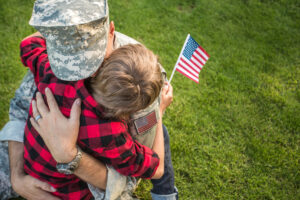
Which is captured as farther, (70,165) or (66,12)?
(70,165)

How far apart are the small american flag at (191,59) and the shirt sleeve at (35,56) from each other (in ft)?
4.06

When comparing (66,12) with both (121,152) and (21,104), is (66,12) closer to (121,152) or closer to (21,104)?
(121,152)

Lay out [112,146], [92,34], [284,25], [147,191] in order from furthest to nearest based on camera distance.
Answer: [284,25] → [147,191] → [112,146] → [92,34]

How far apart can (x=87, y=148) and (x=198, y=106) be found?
2.13 metres

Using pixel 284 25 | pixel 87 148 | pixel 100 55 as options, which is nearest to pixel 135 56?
pixel 100 55

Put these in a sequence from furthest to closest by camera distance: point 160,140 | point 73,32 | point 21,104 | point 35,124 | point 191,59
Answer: point 191,59 < point 21,104 < point 160,140 < point 35,124 < point 73,32

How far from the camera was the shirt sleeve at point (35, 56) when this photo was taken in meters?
1.86

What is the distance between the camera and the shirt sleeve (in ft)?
Result: 6.09

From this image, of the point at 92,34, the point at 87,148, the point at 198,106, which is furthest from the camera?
the point at 198,106

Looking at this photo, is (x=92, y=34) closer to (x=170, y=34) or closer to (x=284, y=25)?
(x=170, y=34)

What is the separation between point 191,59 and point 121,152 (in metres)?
1.28

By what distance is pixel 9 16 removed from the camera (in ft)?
13.1

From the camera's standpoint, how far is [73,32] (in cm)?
134

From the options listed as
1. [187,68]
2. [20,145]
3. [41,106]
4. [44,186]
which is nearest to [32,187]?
[44,186]
